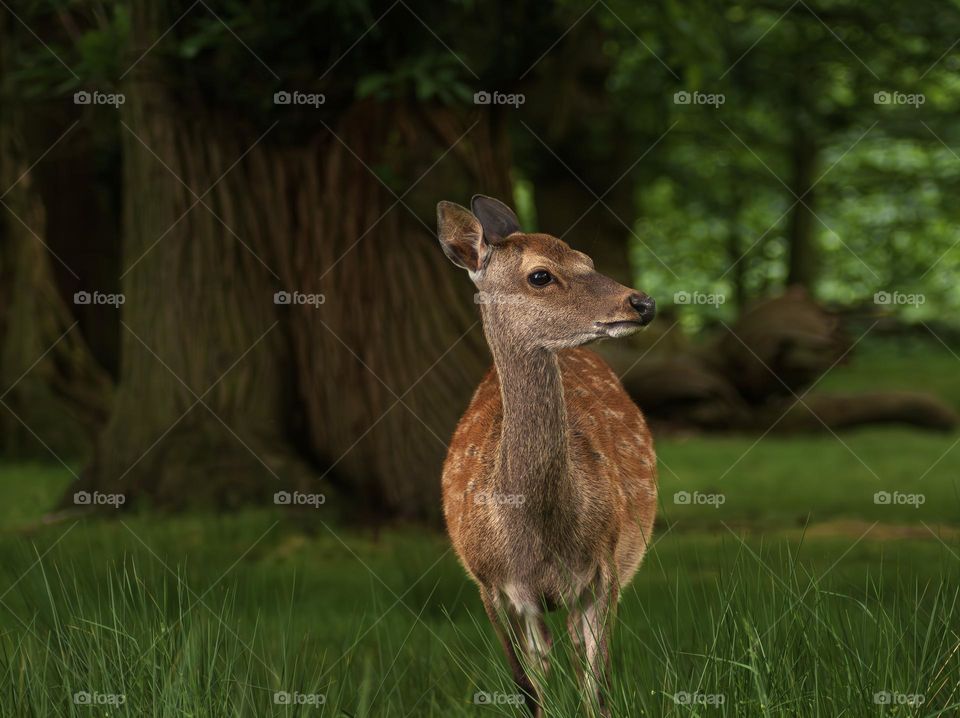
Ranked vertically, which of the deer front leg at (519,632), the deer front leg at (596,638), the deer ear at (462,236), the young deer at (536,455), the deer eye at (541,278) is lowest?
the deer front leg at (519,632)

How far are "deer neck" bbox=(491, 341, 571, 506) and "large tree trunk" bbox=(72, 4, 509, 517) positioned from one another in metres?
3.97

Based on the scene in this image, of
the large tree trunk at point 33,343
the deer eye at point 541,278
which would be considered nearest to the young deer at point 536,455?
the deer eye at point 541,278

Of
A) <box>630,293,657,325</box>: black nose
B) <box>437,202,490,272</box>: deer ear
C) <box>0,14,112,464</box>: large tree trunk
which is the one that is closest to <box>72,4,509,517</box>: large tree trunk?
<box>0,14,112,464</box>: large tree trunk

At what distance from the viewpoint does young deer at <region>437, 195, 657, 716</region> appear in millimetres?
4852

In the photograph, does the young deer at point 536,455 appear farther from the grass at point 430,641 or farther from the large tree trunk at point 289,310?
the large tree trunk at point 289,310

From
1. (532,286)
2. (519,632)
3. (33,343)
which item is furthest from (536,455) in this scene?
(33,343)

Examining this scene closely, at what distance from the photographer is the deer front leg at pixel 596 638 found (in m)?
4.11

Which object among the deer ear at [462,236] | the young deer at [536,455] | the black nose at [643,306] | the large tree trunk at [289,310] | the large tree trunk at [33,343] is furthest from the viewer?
the large tree trunk at [33,343]

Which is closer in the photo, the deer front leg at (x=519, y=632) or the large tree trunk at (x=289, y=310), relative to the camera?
the deer front leg at (x=519, y=632)

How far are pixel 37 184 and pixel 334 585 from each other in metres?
7.18

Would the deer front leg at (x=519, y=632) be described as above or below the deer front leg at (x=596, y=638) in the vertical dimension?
below

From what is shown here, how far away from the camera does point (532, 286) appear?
4930 mm

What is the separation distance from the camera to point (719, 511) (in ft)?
34.2

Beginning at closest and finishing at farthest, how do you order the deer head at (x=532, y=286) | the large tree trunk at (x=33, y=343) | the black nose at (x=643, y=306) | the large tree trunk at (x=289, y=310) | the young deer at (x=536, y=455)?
the black nose at (x=643, y=306), the deer head at (x=532, y=286), the young deer at (x=536, y=455), the large tree trunk at (x=289, y=310), the large tree trunk at (x=33, y=343)
